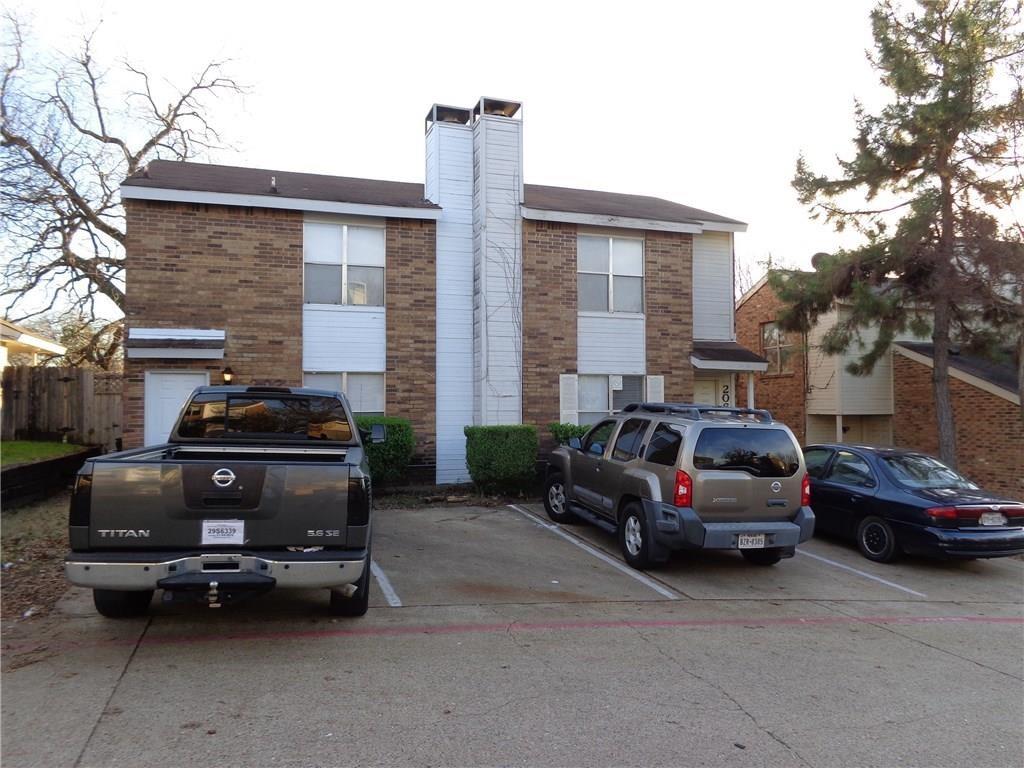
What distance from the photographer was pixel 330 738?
3684mm

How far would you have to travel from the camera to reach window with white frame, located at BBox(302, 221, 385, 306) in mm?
12547

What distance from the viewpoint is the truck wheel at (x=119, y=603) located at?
17.5 ft

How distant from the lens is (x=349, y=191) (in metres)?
13.7

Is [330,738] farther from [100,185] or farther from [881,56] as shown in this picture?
[100,185]

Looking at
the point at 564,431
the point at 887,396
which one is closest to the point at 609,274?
the point at 564,431

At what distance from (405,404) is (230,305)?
3485 mm

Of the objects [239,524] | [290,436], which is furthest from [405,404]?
[239,524]

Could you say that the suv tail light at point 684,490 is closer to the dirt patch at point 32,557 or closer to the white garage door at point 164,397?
the dirt patch at point 32,557

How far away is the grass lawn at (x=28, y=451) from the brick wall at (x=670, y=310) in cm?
1093

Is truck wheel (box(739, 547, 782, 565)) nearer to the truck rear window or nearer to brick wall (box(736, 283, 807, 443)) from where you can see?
the truck rear window

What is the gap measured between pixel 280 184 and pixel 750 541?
10.8 meters

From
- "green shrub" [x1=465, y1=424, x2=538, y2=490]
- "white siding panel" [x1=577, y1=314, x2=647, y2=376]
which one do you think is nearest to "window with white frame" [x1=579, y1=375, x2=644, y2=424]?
"white siding panel" [x1=577, y1=314, x2=647, y2=376]

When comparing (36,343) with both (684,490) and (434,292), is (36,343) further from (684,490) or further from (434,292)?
(684,490)

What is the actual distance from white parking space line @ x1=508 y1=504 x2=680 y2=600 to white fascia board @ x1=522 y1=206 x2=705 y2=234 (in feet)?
18.9
